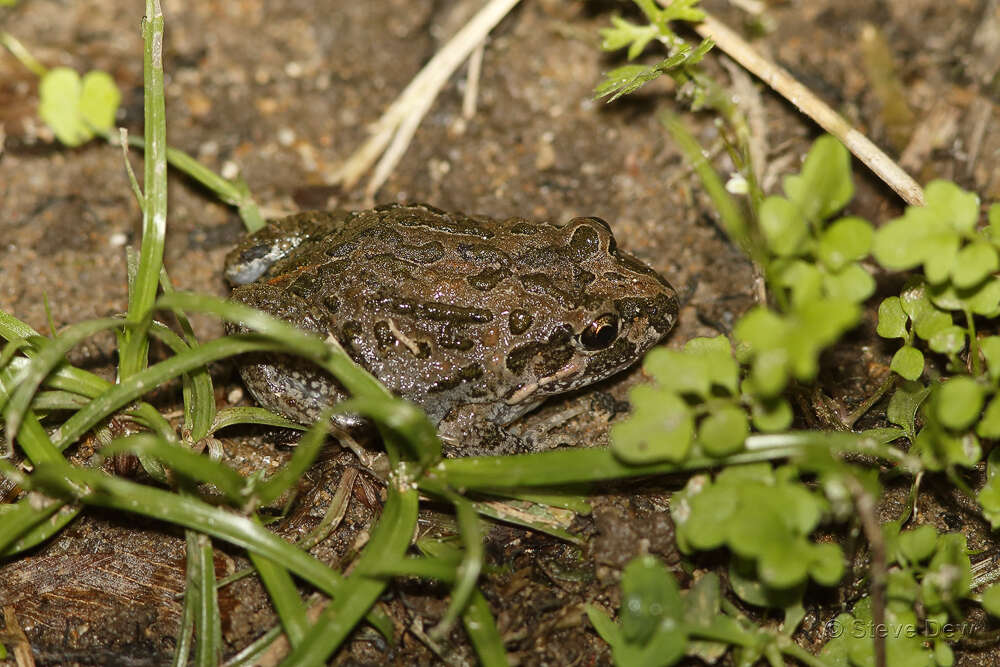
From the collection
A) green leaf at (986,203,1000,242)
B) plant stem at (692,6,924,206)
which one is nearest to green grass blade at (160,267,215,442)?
plant stem at (692,6,924,206)

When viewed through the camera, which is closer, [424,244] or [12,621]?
[12,621]

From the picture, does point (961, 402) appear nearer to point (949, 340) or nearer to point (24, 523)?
point (949, 340)

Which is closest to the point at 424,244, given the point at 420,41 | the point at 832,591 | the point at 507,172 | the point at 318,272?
the point at 318,272

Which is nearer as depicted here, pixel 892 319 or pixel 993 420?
pixel 993 420

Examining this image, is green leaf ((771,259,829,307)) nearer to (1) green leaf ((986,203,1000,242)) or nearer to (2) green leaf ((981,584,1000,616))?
(1) green leaf ((986,203,1000,242))

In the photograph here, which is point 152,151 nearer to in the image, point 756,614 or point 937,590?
point 756,614

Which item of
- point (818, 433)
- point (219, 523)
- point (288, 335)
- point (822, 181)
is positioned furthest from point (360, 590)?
point (822, 181)
